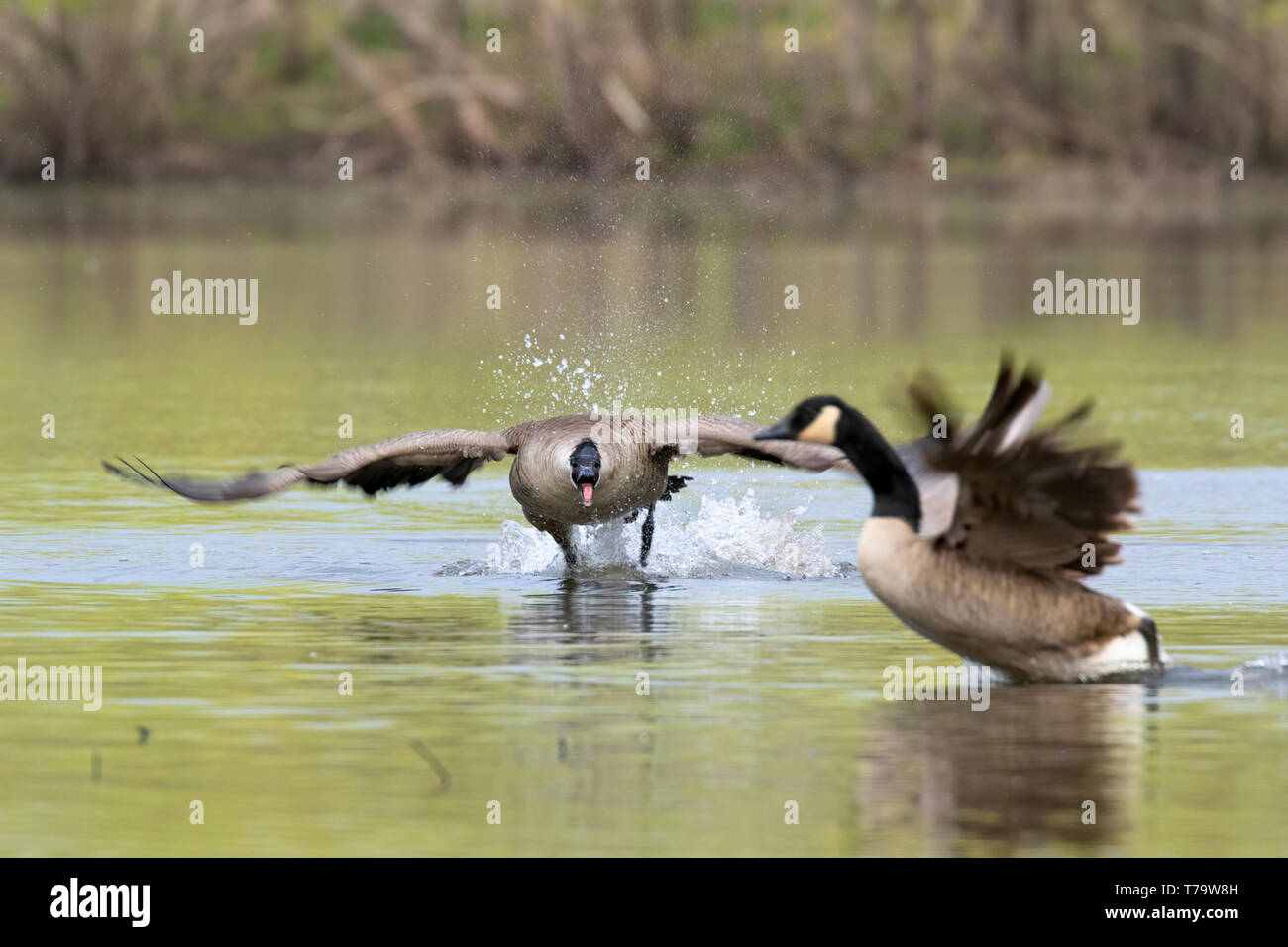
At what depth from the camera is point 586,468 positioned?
38.1 ft

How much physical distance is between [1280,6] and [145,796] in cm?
3672

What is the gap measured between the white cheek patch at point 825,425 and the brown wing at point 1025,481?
1.15ft

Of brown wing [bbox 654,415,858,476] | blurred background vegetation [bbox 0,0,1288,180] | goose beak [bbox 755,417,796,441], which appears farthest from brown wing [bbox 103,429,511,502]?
blurred background vegetation [bbox 0,0,1288,180]

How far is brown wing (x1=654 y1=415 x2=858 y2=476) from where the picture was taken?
39.0ft

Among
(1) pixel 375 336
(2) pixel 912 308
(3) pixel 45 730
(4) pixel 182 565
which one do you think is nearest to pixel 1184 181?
(2) pixel 912 308

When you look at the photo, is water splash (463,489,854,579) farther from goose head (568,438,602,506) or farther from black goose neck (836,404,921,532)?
black goose neck (836,404,921,532)

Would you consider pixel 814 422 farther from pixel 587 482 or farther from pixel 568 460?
pixel 568 460

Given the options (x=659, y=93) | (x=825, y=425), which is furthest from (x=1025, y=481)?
(x=659, y=93)

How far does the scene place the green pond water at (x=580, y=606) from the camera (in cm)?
759

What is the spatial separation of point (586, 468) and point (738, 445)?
3.03ft

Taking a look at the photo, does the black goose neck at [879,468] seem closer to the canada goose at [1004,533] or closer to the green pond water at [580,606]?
the canada goose at [1004,533]

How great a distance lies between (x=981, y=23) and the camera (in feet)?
144
